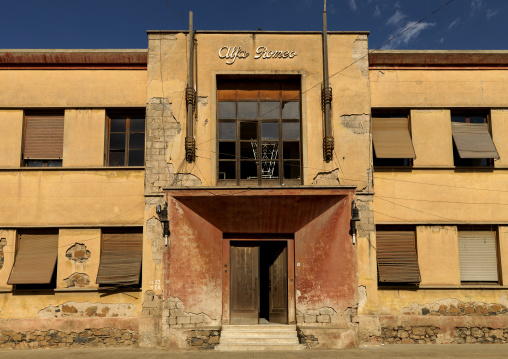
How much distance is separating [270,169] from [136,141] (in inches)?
164

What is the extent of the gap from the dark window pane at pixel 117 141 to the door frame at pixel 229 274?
4.26 m

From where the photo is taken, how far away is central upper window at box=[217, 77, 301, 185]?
12.4 meters

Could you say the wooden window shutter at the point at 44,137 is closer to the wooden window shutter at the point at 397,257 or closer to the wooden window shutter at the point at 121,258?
the wooden window shutter at the point at 121,258

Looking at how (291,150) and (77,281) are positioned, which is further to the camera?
(291,150)

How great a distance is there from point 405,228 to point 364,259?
67.0 inches

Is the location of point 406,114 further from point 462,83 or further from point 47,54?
point 47,54

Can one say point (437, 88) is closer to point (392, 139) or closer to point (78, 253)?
point (392, 139)

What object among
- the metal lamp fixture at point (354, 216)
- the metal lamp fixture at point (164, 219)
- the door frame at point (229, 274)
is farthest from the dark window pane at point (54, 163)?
the metal lamp fixture at point (354, 216)

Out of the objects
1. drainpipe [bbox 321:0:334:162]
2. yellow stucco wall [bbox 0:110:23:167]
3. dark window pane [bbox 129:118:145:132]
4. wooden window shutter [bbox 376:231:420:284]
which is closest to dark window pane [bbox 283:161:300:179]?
drainpipe [bbox 321:0:334:162]

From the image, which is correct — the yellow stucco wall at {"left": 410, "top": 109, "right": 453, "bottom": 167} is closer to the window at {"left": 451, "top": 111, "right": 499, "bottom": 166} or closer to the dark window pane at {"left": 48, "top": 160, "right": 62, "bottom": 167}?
the window at {"left": 451, "top": 111, "right": 499, "bottom": 166}

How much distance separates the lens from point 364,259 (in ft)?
38.6

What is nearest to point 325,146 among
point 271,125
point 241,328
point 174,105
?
point 271,125

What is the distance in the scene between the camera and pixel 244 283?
12125 millimetres

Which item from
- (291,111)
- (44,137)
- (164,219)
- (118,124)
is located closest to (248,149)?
(291,111)
